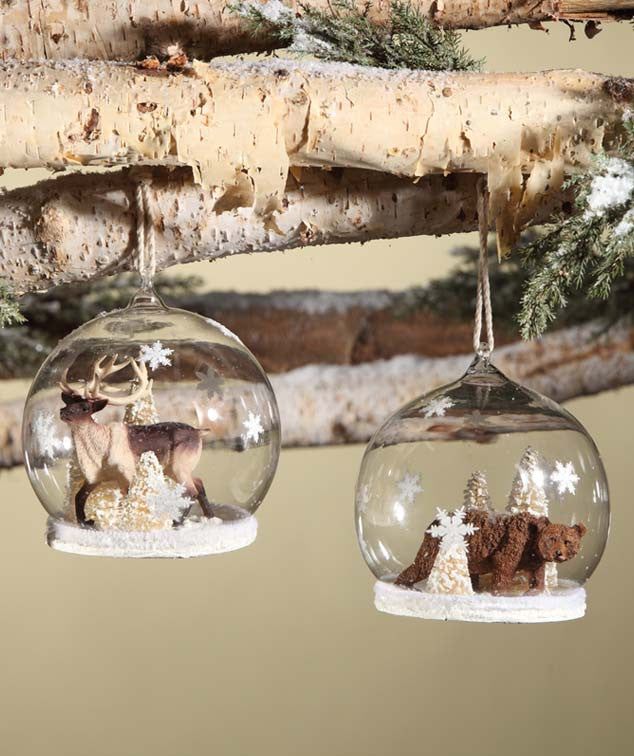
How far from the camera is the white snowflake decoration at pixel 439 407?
877 mm

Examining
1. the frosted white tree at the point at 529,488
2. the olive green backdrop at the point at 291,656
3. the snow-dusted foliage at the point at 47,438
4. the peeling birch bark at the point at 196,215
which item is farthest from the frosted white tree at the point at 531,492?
the olive green backdrop at the point at 291,656

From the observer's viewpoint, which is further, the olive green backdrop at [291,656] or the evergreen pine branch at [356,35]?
the olive green backdrop at [291,656]

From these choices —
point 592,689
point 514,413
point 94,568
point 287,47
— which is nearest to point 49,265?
point 287,47

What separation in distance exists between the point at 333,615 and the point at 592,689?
0.39 m

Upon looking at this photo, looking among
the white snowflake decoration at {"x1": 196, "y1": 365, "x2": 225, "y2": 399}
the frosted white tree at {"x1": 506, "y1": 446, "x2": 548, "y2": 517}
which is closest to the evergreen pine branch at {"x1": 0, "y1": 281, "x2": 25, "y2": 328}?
the white snowflake decoration at {"x1": 196, "y1": 365, "x2": 225, "y2": 399}

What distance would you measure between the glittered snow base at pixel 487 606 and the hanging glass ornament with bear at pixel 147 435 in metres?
0.14

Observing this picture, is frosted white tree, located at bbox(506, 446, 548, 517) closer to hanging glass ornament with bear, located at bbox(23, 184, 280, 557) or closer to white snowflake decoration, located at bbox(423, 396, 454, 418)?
white snowflake decoration, located at bbox(423, 396, 454, 418)

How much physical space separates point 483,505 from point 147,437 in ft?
0.79

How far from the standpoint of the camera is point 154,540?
86 centimetres

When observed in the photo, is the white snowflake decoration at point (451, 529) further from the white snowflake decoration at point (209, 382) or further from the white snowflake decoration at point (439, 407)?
the white snowflake decoration at point (209, 382)

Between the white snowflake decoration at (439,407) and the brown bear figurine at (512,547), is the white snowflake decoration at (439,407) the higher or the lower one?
the higher one

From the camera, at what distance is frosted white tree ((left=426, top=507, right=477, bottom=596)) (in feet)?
2.75

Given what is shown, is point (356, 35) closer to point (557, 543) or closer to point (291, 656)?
point (557, 543)

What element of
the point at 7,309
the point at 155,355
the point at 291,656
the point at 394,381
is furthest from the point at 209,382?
the point at 291,656
